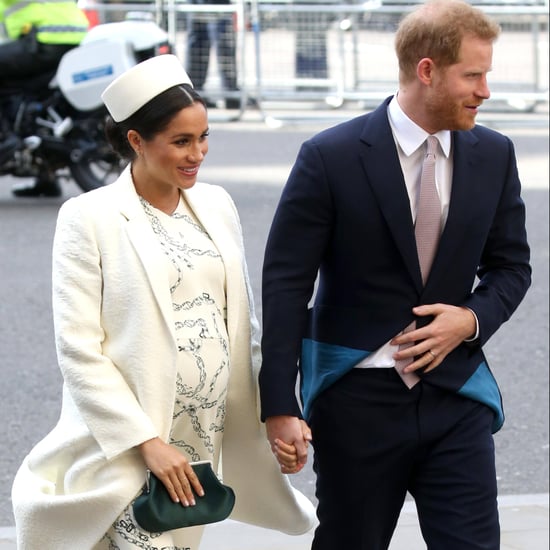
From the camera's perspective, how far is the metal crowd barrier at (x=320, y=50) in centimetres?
1584

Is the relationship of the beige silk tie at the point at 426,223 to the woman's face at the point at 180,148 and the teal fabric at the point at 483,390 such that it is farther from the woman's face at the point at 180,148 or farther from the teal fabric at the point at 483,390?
the woman's face at the point at 180,148

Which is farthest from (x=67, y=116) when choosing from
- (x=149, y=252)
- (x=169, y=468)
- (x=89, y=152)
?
(x=169, y=468)

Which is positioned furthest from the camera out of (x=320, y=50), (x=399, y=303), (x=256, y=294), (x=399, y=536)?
(x=320, y=50)

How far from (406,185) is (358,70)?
44.0ft

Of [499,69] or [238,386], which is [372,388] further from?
[499,69]

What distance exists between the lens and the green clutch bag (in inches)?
124

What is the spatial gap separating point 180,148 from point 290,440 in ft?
2.26

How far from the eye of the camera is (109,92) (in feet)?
10.9

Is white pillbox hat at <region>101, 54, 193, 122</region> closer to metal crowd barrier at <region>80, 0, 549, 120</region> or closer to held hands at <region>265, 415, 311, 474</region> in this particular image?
held hands at <region>265, 415, 311, 474</region>

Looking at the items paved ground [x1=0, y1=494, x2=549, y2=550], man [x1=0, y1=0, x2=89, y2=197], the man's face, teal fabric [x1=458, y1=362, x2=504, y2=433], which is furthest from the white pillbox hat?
man [x1=0, y1=0, x2=89, y2=197]

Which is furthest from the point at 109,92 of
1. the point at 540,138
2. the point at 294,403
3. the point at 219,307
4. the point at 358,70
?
the point at 358,70

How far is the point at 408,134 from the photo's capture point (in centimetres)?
341

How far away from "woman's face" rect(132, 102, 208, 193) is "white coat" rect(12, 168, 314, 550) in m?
0.10

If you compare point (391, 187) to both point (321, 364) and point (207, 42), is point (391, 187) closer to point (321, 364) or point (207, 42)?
point (321, 364)
